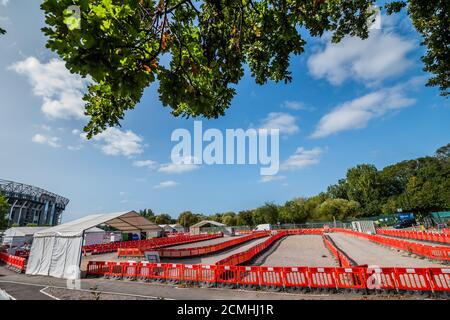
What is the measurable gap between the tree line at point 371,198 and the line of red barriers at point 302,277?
6101 cm

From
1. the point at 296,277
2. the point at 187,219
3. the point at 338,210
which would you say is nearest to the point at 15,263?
the point at 296,277

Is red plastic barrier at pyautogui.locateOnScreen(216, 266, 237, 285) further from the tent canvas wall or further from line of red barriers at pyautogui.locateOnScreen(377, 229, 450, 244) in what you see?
the tent canvas wall

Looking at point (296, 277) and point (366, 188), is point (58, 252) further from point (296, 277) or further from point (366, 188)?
point (366, 188)

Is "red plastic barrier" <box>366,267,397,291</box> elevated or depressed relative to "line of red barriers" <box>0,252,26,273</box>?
elevated

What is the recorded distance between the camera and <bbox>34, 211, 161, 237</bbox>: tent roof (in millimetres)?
16031

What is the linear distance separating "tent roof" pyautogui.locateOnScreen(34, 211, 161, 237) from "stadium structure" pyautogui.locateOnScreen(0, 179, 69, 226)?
8471 cm

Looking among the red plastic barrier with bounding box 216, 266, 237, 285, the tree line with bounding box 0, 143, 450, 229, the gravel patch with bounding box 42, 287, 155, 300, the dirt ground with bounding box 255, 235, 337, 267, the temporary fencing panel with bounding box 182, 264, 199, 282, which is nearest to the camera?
the gravel patch with bounding box 42, 287, 155, 300

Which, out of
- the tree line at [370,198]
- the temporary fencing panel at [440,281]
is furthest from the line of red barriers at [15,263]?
the tree line at [370,198]

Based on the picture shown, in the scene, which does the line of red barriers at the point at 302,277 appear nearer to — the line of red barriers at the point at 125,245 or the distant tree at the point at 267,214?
the line of red barriers at the point at 125,245

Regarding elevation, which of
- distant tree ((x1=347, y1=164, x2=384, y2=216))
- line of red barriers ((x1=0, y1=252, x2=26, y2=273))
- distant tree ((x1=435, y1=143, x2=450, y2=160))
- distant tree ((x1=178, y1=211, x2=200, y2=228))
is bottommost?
line of red barriers ((x1=0, y1=252, x2=26, y2=273))

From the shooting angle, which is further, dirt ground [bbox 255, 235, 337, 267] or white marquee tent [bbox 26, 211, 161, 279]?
dirt ground [bbox 255, 235, 337, 267]

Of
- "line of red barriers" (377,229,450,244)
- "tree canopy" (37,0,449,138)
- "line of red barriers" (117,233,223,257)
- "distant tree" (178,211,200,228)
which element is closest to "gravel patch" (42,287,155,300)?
"tree canopy" (37,0,449,138)

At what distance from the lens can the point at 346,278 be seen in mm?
9859

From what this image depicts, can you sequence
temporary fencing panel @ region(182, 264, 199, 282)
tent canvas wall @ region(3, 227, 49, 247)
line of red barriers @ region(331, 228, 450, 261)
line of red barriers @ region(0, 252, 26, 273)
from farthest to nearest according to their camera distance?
tent canvas wall @ region(3, 227, 49, 247), line of red barriers @ region(0, 252, 26, 273), line of red barriers @ region(331, 228, 450, 261), temporary fencing panel @ region(182, 264, 199, 282)
